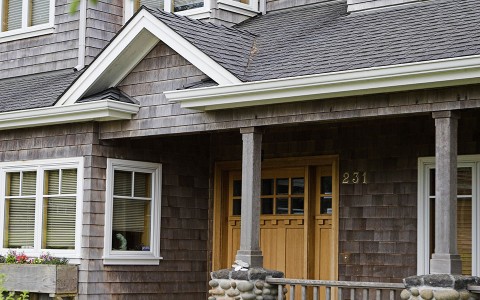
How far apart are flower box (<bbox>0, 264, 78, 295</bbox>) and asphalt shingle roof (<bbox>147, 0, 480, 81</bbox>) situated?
3582mm

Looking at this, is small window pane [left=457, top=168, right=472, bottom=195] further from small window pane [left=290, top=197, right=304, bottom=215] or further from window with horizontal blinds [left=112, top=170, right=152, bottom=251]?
window with horizontal blinds [left=112, top=170, right=152, bottom=251]

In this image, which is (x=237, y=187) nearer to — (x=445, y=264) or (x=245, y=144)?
(x=245, y=144)

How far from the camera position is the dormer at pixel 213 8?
1309 centimetres

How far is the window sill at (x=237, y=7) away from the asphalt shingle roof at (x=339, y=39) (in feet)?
2.04

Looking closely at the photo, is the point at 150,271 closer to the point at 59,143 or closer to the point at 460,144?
Answer: the point at 59,143

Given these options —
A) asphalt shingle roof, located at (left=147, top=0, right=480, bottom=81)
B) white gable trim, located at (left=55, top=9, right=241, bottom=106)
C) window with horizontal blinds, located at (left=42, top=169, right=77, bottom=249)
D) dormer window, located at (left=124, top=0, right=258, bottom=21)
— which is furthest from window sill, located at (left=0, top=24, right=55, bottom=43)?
asphalt shingle roof, located at (left=147, top=0, right=480, bottom=81)

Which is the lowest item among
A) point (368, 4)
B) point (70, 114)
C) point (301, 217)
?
point (301, 217)

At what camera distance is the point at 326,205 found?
12.2 m

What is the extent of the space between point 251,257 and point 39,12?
7.04m

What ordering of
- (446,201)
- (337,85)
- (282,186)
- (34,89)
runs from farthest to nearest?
(34,89) < (282,186) < (337,85) < (446,201)

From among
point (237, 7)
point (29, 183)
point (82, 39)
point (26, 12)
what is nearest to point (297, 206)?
point (237, 7)

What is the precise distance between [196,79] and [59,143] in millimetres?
2589

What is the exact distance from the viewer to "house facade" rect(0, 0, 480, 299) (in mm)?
9586

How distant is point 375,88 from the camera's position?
29.8ft
